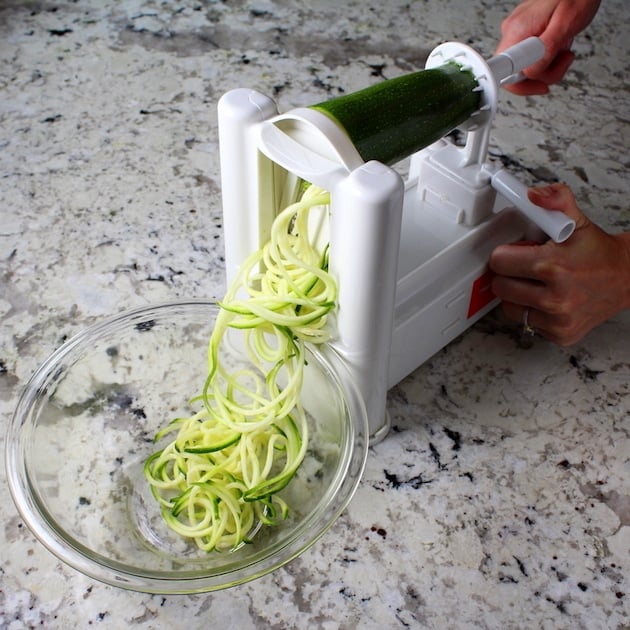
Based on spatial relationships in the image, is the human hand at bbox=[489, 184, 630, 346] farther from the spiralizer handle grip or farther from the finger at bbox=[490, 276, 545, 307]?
the spiralizer handle grip

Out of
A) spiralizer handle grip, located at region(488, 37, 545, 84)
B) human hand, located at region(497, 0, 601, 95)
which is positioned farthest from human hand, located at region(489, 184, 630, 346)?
human hand, located at region(497, 0, 601, 95)

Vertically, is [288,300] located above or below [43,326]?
above

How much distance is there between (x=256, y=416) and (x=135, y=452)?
13 cm

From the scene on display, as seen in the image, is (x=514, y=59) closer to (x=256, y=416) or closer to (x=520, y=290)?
(x=520, y=290)

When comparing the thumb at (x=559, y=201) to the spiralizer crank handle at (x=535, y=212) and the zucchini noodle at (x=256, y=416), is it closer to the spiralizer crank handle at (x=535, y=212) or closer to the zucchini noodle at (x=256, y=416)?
the spiralizer crank handle at (x=535, y=212)

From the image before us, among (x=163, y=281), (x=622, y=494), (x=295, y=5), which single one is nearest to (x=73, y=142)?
(x=163, y=281)

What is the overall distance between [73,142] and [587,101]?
80 centimetres

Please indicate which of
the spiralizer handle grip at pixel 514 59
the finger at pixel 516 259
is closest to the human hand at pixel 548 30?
the spiralizer handle grip at pixel 514 59

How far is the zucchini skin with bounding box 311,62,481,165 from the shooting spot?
26.3 inches

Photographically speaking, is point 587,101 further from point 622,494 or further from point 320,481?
point 320,481

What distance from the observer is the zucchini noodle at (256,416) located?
704 millimetres

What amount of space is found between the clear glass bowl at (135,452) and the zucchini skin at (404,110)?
19cm

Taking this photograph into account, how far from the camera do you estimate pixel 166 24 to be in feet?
4.61

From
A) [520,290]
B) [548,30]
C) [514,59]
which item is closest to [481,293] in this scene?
[520,290]
